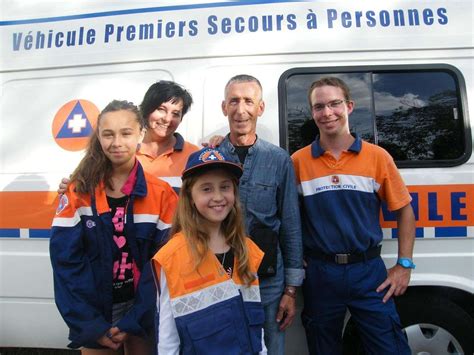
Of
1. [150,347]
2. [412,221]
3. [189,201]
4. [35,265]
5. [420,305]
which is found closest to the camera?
[189,201]

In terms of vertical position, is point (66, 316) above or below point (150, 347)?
above

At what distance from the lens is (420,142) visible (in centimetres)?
248

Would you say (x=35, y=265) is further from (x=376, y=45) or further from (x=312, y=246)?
(x=376, y=45)

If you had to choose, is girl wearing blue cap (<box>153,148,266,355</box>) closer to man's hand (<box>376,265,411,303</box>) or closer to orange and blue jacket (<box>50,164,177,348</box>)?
orange and blue jacket (<box>50,164,177,348</box>)

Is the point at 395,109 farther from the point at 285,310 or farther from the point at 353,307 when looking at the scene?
the point at 285,310

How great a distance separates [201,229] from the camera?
1.60m

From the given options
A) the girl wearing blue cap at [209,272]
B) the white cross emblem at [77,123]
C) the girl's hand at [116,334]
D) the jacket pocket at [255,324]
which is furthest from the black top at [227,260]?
the white cross emblem at [77,123]

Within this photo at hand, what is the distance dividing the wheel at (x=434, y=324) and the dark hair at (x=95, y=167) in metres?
1.99

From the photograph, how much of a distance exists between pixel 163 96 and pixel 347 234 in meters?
1.48

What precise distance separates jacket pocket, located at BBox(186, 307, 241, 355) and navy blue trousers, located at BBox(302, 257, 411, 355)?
2.48ft

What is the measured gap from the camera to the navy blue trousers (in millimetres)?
A: 2027

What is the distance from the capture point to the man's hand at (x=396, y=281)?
207 centimetres

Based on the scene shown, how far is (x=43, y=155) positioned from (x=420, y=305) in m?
2.80

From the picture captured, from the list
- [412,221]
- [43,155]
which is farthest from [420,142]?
[43,155]
